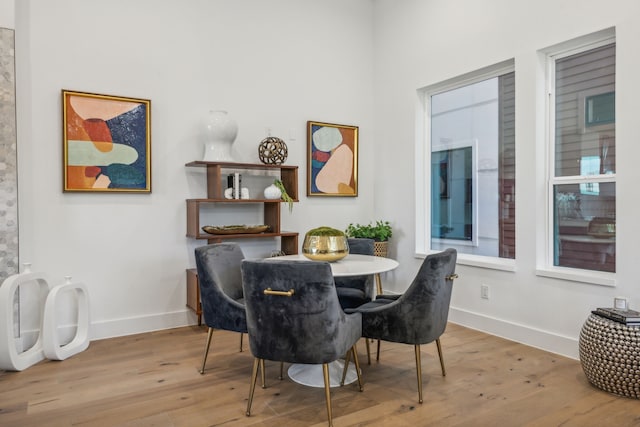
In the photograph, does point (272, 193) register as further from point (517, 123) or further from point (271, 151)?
point (517, 123)

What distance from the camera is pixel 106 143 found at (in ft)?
11.8

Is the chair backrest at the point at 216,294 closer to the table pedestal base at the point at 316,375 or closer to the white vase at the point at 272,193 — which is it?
the table pedestal base at the point at 316,375

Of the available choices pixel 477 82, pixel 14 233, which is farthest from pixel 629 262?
pixel 14 233

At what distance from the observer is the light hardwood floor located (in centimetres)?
227

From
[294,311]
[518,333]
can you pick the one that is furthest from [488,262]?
[294,311]

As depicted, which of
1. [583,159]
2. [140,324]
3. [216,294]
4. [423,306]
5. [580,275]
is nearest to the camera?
[423,306]

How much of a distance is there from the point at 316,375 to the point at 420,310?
81cm

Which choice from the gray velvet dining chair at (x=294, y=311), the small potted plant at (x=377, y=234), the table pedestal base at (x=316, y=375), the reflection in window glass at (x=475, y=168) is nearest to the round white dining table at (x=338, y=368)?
the table pedestal base at (x=316, y=375)

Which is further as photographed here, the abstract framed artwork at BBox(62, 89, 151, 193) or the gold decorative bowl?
the abstract framed artwork at BBox(62, 89, 151, 193)

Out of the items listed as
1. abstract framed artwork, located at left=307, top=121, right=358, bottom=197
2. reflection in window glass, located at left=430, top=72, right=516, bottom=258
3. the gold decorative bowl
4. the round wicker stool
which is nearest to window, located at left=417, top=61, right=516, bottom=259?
reflection in window glass, located at left=430, top=72, right=516, bottom=258

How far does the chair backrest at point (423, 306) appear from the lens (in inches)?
95.0

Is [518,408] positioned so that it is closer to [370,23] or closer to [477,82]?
[477,82]

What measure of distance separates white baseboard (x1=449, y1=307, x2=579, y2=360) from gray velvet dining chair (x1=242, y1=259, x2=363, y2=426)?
1.91 meters

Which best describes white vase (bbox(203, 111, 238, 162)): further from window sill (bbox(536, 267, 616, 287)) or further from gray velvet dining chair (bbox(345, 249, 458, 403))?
window sill (bbox(536, 267, 616, 287))
